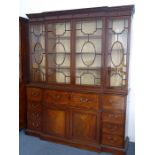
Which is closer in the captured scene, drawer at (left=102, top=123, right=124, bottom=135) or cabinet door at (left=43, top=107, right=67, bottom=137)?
drawer at (left=102, top=123, right=124, bottom=135)

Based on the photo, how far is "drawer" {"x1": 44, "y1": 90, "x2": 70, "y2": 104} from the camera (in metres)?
2.88

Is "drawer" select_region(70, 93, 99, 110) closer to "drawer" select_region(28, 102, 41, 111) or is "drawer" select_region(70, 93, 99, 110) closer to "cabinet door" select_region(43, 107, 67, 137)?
"cabinet door" select_region(43, 107, 67, 137)

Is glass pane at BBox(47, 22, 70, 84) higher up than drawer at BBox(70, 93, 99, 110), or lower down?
higher up

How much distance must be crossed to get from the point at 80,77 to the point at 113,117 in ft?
2.62

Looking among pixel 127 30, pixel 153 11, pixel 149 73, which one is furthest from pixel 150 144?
pixel 127 30

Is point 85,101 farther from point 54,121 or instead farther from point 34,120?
point 34,120

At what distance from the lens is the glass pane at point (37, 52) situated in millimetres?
3104

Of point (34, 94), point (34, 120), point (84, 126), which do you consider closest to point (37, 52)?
point (34, 94)

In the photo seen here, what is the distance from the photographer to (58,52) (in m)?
3.00

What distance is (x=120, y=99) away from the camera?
257 cm

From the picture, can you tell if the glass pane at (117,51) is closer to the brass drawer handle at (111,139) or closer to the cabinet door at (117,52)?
the cabinet door at (117,52)

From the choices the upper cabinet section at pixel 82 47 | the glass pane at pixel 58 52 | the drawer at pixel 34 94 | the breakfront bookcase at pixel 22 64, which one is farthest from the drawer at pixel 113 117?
the breakfront bookcase at pixel 22 64

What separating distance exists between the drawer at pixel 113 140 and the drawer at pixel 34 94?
1.26 metres

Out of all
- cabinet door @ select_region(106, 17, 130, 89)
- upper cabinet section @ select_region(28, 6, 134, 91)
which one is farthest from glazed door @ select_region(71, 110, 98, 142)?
cabinet door @ select_region(106, 17, 130, 89)
